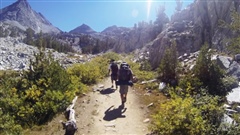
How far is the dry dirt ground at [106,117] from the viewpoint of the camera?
1078 cm

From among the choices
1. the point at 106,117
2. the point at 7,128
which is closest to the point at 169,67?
the point at 106,117

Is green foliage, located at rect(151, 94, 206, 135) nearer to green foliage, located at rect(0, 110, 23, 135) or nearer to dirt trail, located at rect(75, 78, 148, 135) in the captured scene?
dirt trail, located at rect(75, 78, 148, 135)

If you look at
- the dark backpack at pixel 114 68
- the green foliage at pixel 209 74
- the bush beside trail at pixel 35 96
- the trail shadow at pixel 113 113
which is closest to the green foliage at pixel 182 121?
the trail shadow at pixel 113 113

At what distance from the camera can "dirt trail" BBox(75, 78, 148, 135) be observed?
10.9 meters

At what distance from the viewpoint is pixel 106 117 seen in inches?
490

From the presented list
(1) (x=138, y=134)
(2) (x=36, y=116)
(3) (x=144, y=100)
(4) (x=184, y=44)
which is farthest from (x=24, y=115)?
(4) (x=184, y=44)

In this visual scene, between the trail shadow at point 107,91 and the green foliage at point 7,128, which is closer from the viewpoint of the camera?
the green foliage at point 7,128

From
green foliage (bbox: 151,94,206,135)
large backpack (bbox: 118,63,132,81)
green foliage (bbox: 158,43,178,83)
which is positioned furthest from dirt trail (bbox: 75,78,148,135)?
green foliage (bbox: 158,43,178,83)

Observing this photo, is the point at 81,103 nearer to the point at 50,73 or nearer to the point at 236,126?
the point at 50,73

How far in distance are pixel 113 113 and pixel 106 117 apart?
0.66 meters

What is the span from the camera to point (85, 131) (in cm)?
1076

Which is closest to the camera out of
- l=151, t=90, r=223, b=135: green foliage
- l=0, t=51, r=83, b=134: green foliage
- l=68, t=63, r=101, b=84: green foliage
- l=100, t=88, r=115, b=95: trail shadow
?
l=151, t=90, r=223, b=135: green foliage

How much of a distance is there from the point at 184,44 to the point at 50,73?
20.3m

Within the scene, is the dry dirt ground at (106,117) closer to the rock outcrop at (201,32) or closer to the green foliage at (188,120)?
the green foliage at (188,120)
